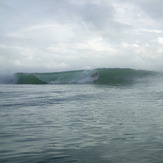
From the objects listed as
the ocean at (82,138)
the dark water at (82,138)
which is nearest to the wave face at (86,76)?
the ocean at (82,138)

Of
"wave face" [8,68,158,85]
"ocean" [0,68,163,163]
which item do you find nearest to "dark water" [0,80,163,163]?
"ocean" [0,68,163,163]

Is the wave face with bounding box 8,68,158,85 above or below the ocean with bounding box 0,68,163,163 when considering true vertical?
above

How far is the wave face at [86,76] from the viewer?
44.0m

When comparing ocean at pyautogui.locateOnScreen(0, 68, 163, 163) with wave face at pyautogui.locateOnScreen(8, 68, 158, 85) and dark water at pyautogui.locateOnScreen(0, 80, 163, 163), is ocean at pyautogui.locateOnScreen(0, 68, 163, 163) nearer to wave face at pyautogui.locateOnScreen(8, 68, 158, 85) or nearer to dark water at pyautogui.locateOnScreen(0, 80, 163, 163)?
dark water at pyautogui.locateOnScreen(0, 80, 163, 163)

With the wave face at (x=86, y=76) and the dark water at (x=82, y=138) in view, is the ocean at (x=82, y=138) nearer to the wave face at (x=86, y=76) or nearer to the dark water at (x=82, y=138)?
the dark water at (x=82, y=138)

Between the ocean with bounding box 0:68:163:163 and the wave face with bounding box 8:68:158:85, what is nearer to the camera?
the ocean with bounding box 0:68:163:163

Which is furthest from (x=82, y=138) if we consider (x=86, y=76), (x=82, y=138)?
(x=86, y=76)

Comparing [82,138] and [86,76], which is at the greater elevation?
[86,76]

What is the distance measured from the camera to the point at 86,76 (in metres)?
48.2

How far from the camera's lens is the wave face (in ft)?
144

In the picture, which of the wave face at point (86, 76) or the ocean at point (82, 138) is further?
the wave face at point (86, 76)

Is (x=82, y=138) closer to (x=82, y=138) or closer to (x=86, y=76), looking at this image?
(x=82, y=138)

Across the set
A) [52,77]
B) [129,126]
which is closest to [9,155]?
[129,126]

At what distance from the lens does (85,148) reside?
604cm
